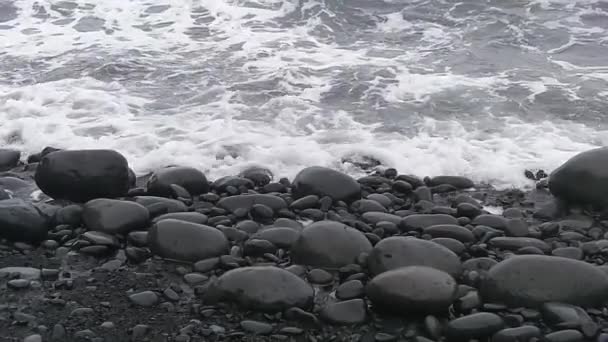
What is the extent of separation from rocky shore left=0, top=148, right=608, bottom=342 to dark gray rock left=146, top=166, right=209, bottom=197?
1 cm

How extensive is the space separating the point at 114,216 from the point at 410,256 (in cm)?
226

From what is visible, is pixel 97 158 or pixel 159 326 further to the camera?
pixel 97 158

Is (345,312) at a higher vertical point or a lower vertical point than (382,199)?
higher

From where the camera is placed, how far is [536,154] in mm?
6406

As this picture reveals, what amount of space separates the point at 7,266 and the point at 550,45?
8.65 meters

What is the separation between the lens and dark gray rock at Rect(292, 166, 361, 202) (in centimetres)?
539

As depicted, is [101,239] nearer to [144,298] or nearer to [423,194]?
[144,298]

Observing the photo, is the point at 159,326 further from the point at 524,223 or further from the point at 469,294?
the point at 524,223

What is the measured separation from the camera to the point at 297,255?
445 cm

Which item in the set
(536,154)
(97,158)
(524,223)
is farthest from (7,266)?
(536,154)

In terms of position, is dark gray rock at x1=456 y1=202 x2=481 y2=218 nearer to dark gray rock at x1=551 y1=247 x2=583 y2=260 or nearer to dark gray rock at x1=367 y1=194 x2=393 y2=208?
dark gray rock at x1=367 y1=194 x2=393 y2=208

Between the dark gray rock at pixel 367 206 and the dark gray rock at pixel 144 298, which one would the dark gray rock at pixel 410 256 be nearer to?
the dark gray rock at pixel 367 206

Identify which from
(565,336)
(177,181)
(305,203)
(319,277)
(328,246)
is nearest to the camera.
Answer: (565,336)

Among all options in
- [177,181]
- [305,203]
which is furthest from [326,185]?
[177,181]
